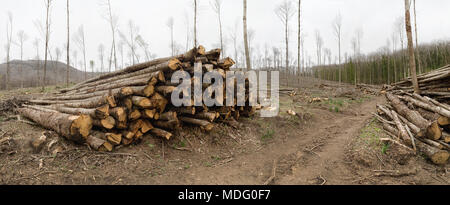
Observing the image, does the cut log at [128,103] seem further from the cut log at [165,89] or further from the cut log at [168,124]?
the cut log at [168,124]

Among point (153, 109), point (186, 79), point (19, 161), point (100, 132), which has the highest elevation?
point (186, 79)

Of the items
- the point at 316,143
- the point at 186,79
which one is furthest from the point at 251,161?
the point at 186,79

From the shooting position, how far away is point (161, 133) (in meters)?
4.68

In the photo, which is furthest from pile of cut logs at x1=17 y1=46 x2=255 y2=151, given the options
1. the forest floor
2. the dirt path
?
the dirt path

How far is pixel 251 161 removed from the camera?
471cm

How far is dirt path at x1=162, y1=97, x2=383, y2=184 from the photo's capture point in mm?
3764

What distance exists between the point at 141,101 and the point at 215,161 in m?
2.09

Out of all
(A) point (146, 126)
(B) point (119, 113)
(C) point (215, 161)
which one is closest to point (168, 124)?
(A) point (146, 126)

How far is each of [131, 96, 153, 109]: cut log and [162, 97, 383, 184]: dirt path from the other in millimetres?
1630

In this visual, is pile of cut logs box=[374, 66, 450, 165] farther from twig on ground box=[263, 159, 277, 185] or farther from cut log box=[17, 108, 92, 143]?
cut log box=[17, 108, 92, 143]

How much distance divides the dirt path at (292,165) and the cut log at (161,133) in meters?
0.94
